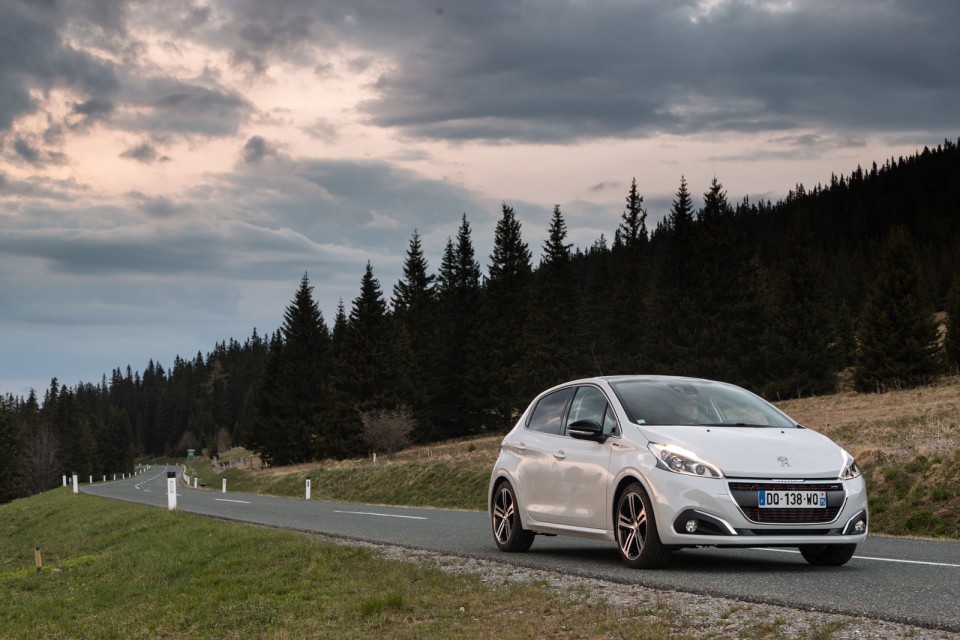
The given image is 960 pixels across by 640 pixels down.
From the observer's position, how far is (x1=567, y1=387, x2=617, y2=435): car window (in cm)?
958

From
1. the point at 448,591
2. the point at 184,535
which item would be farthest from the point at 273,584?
the point at 184,535

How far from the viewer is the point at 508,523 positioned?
1130 centimetres

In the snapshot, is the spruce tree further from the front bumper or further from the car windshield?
the front bumper

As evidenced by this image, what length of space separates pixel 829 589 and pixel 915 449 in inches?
505

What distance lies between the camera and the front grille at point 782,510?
325 inches

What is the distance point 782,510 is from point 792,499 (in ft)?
0.40

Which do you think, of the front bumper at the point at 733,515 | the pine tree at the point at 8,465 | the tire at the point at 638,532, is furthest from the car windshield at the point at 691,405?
the pine tree at the point at 8,465

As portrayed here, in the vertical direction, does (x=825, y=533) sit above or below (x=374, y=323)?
below

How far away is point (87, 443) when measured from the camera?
149 m

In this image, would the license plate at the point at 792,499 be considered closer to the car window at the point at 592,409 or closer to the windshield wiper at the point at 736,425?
the windshield wiper at the point at 736,425

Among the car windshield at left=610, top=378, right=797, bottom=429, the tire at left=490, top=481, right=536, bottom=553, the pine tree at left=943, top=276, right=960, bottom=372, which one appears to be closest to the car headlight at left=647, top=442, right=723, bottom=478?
the car windshield at left=610, top=378, right=797, bottom=429

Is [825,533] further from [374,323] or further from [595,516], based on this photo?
[374,323]

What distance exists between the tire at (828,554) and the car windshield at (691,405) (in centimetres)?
111

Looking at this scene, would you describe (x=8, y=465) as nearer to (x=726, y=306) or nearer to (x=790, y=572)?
(x=726, y=306)
